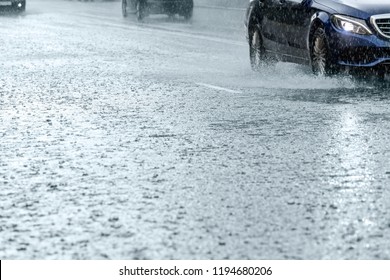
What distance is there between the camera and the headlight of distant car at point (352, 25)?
45.1 ft

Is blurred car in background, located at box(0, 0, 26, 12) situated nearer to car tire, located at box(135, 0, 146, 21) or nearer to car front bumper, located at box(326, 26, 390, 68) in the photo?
car tire, located at box(135, 0, 146, 21)

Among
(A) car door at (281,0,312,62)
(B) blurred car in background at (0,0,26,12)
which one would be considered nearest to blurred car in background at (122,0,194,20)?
(B) blurred car in background at (0,0,26,12)

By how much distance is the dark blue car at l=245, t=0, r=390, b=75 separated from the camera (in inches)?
541

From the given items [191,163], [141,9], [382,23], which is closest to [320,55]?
[382,23]

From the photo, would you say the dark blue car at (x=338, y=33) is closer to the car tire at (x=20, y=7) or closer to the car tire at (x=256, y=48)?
the car tire at (x=256, y=48)

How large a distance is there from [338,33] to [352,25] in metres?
0.19

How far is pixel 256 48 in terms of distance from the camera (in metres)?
16.4

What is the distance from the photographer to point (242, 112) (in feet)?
39.2

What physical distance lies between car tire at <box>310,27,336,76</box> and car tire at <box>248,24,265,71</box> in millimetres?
1904

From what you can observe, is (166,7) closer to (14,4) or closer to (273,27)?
(14,4)

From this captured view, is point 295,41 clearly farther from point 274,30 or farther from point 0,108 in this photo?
point 0,108

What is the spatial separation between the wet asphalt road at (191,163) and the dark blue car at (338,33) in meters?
0.33

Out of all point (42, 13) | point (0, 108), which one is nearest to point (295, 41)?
point (0, 108)

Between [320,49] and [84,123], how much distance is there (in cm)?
393
